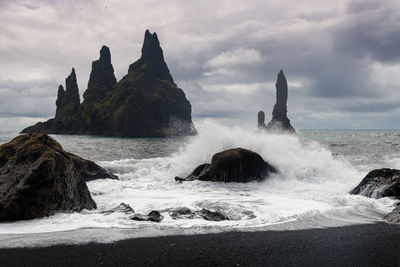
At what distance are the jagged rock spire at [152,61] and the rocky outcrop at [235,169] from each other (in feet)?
494

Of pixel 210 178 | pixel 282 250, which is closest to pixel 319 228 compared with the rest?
pixel 282 250

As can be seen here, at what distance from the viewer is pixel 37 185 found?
7.61 m

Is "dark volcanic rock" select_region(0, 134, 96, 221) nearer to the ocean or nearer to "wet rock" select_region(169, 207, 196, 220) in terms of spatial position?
the ocean

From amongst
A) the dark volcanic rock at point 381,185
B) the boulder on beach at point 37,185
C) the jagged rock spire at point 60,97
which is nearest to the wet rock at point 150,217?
the boulder on beach at point 37,185

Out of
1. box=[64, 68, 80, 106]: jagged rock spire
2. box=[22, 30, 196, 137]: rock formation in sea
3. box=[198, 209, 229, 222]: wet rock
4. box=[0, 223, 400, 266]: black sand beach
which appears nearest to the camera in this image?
box=[0, 223, 400, 266]: black sand beach

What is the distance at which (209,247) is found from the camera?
16.9 ft

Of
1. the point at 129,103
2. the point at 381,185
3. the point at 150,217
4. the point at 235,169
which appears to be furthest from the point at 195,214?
the point at 129,103

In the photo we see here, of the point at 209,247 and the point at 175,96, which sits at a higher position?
the point at 175,96

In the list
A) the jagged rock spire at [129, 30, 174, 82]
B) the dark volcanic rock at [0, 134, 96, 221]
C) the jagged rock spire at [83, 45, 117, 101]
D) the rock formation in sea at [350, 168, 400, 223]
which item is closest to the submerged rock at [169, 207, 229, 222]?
the dark volcanic rock at [0, 134, 96, 221]

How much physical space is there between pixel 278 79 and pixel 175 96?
177 ft

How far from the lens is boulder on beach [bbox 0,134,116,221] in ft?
23.5

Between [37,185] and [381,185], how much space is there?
11.2 m

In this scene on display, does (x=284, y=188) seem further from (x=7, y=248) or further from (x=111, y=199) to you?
(x=7, y=248)

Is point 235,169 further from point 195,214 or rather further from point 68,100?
point 68,100
